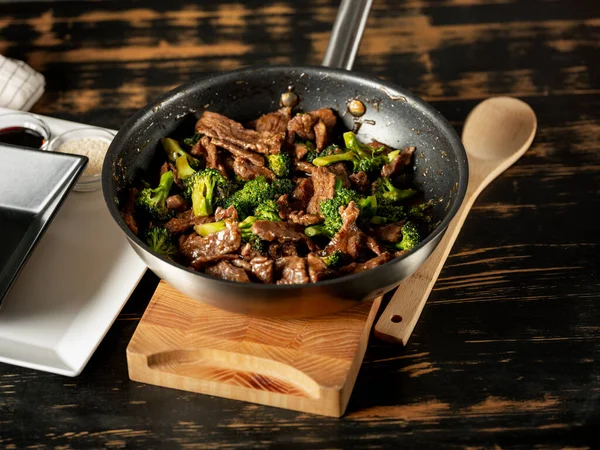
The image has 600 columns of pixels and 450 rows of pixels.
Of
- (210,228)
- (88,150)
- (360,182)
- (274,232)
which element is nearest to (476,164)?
(360,182)

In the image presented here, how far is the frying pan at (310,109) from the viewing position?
7.23ft

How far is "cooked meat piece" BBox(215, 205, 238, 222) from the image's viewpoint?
2516mm

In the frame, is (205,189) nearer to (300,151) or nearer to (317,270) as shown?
(300,151)

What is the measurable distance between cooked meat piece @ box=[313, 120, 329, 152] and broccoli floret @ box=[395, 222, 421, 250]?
507 millimetres

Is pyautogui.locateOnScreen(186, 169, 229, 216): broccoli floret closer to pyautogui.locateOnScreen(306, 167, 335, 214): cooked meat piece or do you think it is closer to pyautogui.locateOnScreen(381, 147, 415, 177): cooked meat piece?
pyautogui.locateOnScreen(306, 167, 335, 214): cooked meat piece

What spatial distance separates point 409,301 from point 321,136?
0.67 meters

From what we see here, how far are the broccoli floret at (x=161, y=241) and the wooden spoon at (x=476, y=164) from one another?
683 millimetres

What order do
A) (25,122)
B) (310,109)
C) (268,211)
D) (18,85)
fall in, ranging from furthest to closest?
(18,85)
(25,122)
(310,109)
(268,211)

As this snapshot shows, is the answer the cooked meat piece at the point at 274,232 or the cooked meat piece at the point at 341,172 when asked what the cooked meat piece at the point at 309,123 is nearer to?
the cooked meat piece at the point at 341,172

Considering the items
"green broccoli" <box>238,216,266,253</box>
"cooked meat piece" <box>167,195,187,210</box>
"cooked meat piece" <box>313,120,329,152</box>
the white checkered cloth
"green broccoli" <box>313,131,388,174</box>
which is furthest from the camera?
the white checkered cloth

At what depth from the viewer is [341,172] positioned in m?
2.73

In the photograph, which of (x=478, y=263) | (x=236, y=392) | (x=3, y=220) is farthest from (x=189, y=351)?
(x=478, y=263)

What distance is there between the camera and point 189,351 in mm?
2383

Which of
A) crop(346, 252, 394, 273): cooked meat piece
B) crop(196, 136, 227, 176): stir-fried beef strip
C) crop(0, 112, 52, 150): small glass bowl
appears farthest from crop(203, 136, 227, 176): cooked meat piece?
crop(0, 112, 52, 150): small glass bowl
